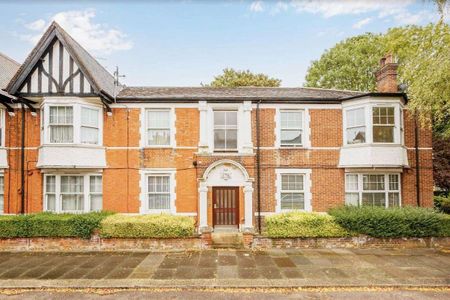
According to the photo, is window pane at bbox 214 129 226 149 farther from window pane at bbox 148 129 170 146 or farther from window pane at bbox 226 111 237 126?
window pane at bbox 148 129 170 146

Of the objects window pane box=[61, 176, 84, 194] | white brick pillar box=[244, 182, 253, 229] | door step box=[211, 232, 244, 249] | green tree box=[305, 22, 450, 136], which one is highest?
green tree box=[305, 22, 450, 136]

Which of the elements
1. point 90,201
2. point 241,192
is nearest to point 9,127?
point 90,201

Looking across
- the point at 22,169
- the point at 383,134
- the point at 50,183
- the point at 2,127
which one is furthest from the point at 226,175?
the point at 2,127

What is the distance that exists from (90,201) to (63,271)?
463cm

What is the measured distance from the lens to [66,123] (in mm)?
12836

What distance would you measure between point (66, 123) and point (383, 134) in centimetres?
1480

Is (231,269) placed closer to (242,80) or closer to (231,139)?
(231,139)

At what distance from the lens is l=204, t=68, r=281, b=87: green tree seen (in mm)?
31875

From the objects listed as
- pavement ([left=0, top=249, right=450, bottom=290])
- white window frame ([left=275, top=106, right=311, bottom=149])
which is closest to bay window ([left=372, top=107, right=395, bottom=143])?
white window frame ([left=275, top=106, right=311, bottom=149])

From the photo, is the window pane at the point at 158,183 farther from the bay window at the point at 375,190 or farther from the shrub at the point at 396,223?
the bay window at the point at 375,190

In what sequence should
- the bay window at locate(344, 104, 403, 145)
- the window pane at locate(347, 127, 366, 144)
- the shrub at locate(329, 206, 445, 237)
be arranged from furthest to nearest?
the window pane at locate(347, 127, 366, 144) → the bay window at locate(344, 104, 403, 145) → the shrub at locate(329, 206, 445, 237)

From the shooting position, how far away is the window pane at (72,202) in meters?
13.4

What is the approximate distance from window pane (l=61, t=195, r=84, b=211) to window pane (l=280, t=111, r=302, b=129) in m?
10.6

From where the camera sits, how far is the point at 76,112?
12742 mm
